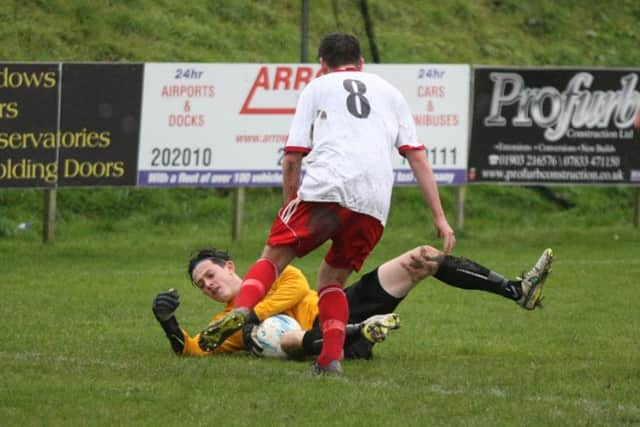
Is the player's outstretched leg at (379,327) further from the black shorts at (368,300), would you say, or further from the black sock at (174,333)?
the black sock at (174,333)

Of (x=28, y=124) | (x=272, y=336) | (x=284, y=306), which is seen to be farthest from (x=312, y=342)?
(x=28, y=124)

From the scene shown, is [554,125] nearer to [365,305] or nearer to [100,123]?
[100,123]

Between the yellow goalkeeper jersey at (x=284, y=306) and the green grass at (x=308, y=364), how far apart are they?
238mm

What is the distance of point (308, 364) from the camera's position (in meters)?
8.81

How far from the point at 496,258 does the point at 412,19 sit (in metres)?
8.89

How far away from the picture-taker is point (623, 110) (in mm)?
17688

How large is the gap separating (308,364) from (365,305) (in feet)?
1.63

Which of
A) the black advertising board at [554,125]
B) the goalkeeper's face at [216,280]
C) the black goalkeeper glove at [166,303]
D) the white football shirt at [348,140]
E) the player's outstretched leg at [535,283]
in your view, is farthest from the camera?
the black advertising board at [554,125]

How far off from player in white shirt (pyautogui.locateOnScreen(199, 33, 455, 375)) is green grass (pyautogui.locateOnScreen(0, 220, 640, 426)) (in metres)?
0.52

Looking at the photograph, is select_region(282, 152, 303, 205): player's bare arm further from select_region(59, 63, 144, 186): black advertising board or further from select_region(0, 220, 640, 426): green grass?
select_region(59, 63, 144, 186): black advertising board

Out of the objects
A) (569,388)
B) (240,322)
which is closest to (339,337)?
(240,322)

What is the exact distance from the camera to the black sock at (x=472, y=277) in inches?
343

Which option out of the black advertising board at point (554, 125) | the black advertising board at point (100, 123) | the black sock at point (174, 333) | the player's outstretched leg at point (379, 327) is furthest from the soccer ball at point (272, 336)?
the black advertising board at point (554, 125)

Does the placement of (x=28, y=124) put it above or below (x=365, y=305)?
above
